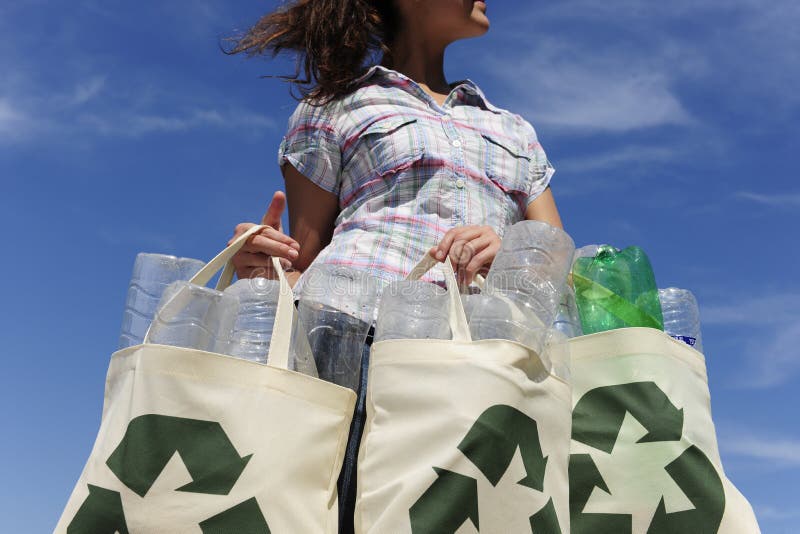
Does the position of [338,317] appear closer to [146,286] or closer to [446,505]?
[146,286]

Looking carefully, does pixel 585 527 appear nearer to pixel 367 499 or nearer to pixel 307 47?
pixel 367 499

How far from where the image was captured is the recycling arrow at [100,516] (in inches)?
73.1

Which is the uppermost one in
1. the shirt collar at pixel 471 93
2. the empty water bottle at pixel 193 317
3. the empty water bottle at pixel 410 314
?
the shirt collar at pixel 471 93

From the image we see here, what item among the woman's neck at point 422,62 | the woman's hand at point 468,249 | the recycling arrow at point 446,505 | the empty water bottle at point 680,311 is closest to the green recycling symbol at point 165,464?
the recycling arrow at point 446,505

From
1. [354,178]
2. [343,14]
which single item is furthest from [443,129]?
[343,14]

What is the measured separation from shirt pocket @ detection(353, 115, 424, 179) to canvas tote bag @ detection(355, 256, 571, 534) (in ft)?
2.89

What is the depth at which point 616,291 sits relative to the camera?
8.54ft

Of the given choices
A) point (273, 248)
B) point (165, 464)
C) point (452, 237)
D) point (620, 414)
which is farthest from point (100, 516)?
point (620, 414)

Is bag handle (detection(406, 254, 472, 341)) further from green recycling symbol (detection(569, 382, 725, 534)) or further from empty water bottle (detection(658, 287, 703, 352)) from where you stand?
empty water bottle (detection(658, 287, 703, 352))

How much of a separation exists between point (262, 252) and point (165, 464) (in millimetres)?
814

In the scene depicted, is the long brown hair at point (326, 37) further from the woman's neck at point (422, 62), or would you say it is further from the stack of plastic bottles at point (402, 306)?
the stack of plastic bottles at point (402, 306)

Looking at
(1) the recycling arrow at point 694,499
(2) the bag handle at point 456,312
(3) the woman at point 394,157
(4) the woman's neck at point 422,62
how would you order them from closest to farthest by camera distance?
(2) the bag handle at point 456,312 < (1) the recycling arrow at point 694,499 < (3) the woman at point 394,157 < (4) the woman's neck at point 422,62

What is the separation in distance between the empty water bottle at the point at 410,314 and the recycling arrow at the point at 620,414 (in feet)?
1.41

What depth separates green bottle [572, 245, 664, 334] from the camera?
2.46 meters
